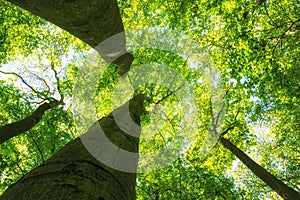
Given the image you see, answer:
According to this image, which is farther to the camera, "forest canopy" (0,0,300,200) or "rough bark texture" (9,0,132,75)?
"forest canopy" (0,0,300,200)

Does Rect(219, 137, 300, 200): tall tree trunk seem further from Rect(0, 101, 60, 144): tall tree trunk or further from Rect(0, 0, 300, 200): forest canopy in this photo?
Rect(0, 101, 60, 144): tall tree trunk

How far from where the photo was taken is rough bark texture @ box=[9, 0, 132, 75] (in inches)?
125

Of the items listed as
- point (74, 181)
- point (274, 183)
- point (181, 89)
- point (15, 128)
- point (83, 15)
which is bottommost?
point (74, 181)

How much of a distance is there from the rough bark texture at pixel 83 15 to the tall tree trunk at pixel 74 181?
1.84 m

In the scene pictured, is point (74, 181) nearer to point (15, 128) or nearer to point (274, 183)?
point (15, 128)

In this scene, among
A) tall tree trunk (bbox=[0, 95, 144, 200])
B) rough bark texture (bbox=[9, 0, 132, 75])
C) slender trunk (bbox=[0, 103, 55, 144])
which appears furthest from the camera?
slender trunk (bbox=[0, 103, 55, 144])

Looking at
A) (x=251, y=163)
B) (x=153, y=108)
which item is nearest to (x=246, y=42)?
(x=251, y=163)

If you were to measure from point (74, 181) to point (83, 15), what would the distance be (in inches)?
99.3

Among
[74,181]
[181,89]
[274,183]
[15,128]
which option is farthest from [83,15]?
[181,89]

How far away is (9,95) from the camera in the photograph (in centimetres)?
1187

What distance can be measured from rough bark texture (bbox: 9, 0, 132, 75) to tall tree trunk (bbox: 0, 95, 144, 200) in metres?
1.84

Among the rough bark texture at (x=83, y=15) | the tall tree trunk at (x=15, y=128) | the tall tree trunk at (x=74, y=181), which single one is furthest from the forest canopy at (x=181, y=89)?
the tall tree trunk at (x=74, y=181)

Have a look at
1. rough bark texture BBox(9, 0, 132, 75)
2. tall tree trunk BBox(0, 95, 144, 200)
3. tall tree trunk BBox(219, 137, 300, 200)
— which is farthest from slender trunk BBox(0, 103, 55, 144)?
tall tree trunk BBox(219, 137, 300, 200)

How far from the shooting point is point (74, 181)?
2.08 metres
